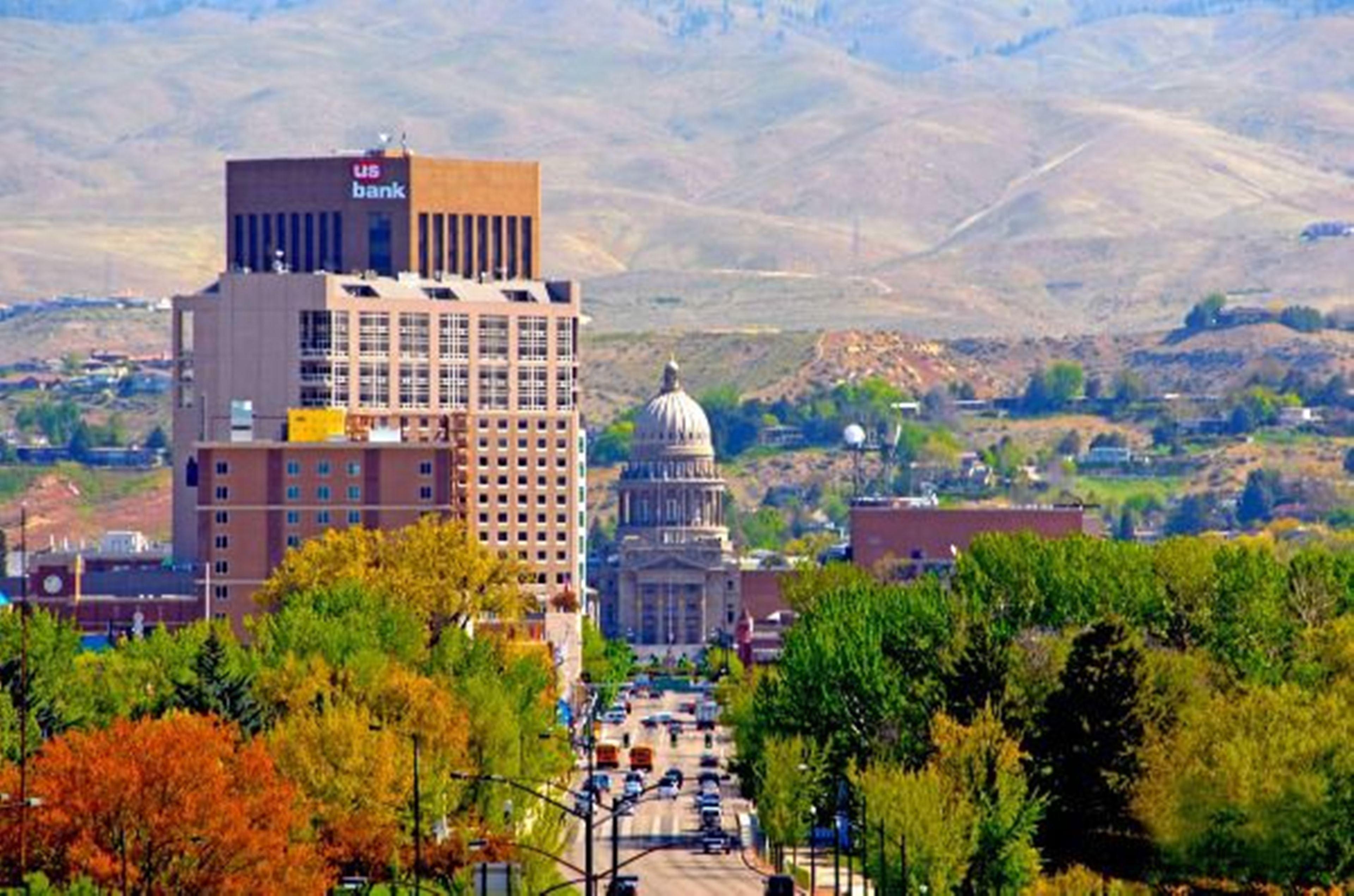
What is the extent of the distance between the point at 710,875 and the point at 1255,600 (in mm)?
29215

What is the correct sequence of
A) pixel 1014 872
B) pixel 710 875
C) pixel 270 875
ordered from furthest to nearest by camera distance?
1. pixel 710 875
2. pixel 1014 872
3. pixel 270 875

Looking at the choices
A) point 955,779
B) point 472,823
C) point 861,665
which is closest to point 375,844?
point 472,823

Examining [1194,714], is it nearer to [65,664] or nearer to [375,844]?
[375,844]

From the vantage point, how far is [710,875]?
181 metres

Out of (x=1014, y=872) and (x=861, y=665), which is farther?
(x=861, y=665)

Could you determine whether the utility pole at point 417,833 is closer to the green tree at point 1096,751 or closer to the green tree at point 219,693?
the green tree at point 219,693

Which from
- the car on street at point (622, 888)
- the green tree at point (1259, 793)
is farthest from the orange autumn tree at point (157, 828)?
the green tree at point (1259, 793)

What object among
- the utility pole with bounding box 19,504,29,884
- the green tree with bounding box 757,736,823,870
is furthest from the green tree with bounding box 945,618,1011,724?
the utility pole with bounding box 19,504,29,884

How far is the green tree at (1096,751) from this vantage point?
16362cm

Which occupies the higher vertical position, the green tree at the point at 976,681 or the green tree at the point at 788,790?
the green tree at the point at 976,681

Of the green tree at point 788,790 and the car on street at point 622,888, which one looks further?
the green tree at point 788,790

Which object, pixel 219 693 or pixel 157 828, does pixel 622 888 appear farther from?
pixel 219 693

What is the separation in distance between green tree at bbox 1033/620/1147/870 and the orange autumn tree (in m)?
28.6

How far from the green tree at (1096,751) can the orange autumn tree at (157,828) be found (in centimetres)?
2862
